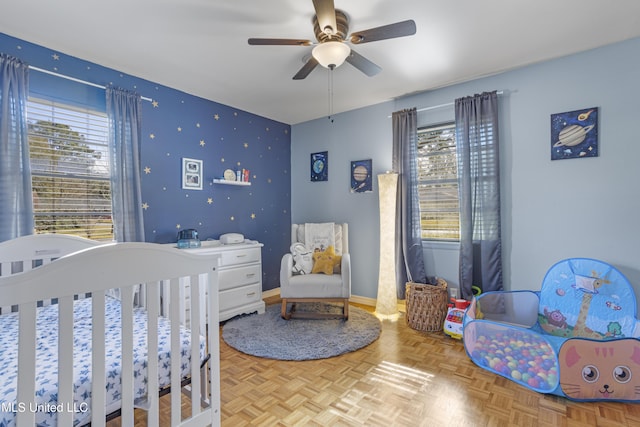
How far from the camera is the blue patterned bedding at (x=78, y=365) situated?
89 centimetres

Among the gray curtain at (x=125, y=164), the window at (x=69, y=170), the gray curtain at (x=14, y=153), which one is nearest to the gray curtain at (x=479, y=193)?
the gray curtain at (x=125, y=164)

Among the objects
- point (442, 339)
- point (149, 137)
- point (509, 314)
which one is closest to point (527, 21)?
point (509, 314)

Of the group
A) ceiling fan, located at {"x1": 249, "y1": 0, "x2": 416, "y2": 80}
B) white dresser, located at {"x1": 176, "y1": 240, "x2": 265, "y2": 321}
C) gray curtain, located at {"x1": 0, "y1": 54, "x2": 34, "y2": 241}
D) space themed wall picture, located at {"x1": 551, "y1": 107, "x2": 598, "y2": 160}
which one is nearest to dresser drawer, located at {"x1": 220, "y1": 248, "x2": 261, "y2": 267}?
white dresser, located at {"x1": 176, "y1": 240, "x2": 265, "y2": 321}

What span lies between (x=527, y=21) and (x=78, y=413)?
3.13 metres

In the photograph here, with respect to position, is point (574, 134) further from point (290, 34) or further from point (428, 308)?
point (290, 34)

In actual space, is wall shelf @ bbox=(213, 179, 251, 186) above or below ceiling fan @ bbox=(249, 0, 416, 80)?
below

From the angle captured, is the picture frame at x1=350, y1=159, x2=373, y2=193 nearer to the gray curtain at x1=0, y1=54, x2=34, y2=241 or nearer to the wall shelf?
the wall shelf

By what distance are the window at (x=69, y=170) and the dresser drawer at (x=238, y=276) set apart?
1071 millimetres

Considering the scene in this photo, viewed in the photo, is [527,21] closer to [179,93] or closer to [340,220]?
[340,220]

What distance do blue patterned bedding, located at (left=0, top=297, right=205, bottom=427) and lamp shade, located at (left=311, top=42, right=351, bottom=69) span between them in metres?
1.79

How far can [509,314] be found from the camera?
2.59 metres

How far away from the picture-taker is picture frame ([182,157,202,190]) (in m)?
3.17

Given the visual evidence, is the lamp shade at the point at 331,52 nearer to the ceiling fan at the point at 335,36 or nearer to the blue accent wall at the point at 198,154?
the ceiling fan at the point at 335,36

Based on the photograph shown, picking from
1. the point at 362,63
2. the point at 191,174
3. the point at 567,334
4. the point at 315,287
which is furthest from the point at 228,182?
the point at 567,334
